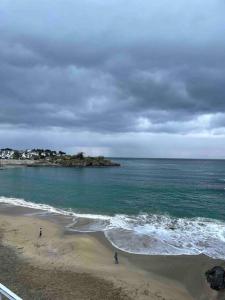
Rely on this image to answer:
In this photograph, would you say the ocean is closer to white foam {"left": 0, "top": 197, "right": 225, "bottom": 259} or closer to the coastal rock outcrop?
white foam {"left": 0, "top": 197, "right": 225, "bottom": 259}

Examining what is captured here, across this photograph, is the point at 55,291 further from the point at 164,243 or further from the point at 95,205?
the point at 95,205

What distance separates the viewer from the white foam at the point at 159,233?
2614 cm

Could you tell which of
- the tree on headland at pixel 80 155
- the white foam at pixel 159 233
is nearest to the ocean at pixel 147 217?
the white foam at pixel 159 233

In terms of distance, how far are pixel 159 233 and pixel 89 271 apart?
11.5 m

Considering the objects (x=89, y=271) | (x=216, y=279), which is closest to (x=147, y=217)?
(x=89, y=271)

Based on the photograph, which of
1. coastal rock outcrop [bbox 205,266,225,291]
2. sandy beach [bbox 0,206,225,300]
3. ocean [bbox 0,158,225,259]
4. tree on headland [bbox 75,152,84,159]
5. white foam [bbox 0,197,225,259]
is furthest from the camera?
tree on headland [bbox 75,152,84,159]

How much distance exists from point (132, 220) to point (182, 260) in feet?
46.4

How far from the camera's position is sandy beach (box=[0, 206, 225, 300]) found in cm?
1744

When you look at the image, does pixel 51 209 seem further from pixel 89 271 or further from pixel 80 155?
pixel 80 155

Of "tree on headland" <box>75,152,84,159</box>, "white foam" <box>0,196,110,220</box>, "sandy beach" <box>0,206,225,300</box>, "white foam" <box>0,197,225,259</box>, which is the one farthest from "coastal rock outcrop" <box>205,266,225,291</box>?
"tree on headland" <box>75,152,84,159</box>

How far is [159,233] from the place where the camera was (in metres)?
31.2

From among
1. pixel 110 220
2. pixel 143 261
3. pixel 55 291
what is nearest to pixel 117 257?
pixel 143 261

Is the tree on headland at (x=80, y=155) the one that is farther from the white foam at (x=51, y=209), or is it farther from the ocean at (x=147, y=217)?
the white foam at (x=51, y=209)

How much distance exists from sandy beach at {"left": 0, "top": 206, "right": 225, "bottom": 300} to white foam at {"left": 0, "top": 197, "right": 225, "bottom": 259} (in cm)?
138
